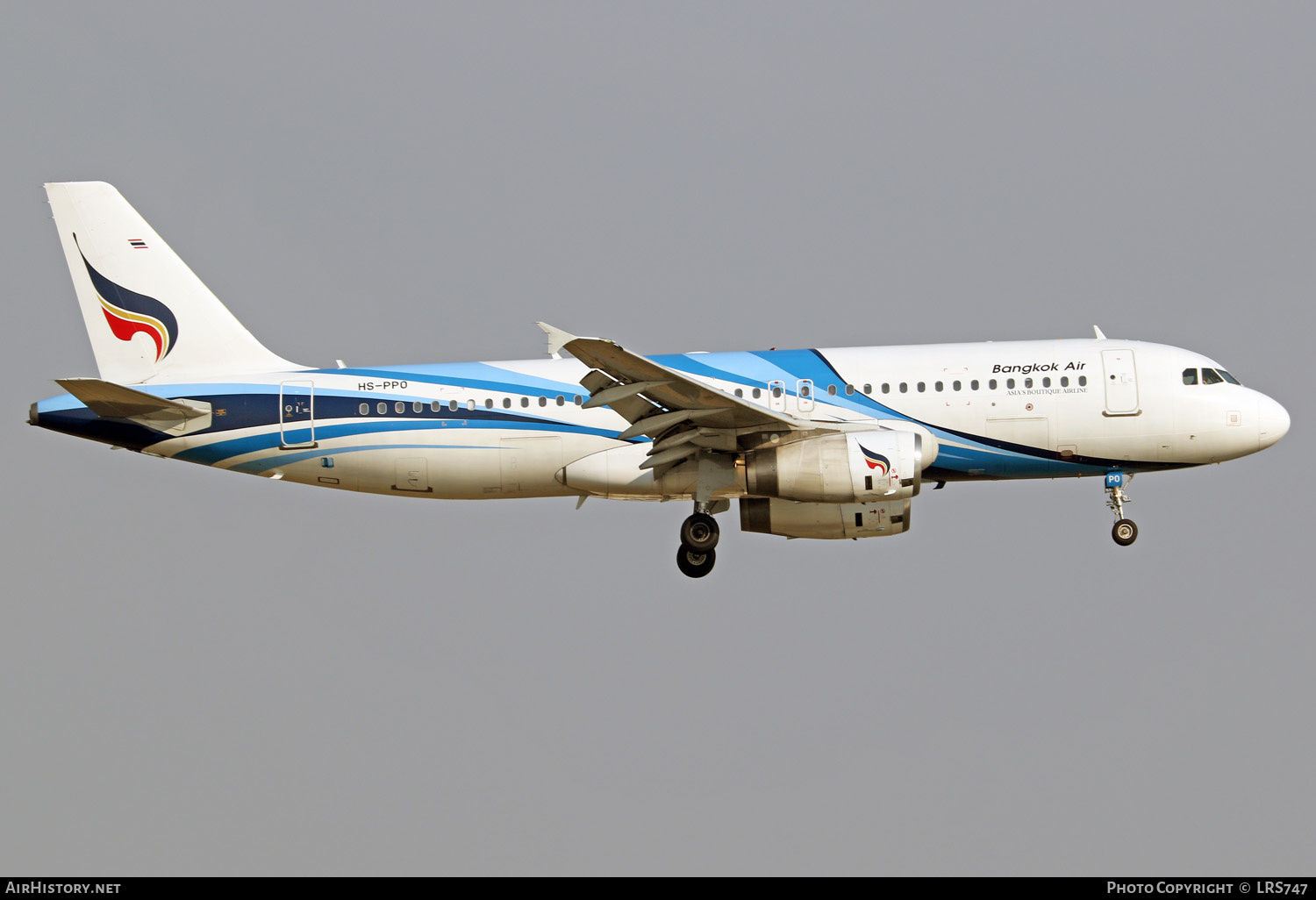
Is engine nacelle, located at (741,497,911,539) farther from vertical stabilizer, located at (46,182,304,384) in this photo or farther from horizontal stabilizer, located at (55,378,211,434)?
horizontal stabilizer, located at (55,378,211,434)

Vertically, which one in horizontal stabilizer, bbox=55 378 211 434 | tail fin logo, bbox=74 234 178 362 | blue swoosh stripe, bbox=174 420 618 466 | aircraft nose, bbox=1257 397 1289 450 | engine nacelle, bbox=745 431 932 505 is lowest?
engine nacelle, bbox=745 431 932 505

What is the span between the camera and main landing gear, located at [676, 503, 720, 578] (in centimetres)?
3059

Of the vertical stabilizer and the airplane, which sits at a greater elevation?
the vertical stabilizer

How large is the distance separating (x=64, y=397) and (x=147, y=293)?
11.1 ft

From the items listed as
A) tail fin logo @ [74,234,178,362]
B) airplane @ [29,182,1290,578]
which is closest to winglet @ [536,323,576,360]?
airplane @ [29,182,1290,578]

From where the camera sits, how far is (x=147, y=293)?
3222 centimetres

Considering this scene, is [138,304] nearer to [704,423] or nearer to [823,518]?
[704,423]

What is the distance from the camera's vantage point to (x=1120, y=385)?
2966cm

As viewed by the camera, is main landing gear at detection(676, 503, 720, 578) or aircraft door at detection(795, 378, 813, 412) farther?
main landing gear at detection(676, 503, 720, 578)

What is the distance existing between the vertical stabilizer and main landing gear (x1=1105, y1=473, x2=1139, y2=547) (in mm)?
17586

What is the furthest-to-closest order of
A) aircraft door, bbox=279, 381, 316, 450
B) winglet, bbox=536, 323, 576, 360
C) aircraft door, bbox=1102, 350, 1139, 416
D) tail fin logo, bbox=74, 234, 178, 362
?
1. tail fin logo, bbox=74, 234, 178, 362
2. aircraft door, bbox=279, 381, 316, 450
3. aircraft door, bbox=1102, 350, 1139, 416
4. winglet, bbox=536, 323, 576, 360

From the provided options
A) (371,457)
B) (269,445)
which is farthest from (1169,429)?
(269,445)

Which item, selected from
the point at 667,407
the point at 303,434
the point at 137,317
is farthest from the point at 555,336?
the point at 137,317

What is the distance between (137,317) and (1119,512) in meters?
21.8
